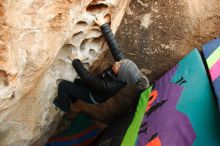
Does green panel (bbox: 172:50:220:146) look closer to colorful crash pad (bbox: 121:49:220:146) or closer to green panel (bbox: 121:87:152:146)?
colorful crash pad (bbox: 121:49:220:146)

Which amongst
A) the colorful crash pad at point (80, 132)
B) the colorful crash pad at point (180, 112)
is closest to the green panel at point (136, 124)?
the colorful crash pad at point (180, 112)

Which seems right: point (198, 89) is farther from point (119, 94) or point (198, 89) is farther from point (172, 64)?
point (119, 94)

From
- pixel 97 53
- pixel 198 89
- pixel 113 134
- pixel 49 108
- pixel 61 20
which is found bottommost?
pixel 113 134

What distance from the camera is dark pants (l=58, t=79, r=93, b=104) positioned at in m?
1.85

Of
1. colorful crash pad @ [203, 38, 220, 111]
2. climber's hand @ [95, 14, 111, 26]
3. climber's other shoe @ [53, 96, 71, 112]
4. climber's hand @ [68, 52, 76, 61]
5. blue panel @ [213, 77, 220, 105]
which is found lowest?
blue panel @ [213, 77, 220, 105]

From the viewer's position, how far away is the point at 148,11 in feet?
6.57

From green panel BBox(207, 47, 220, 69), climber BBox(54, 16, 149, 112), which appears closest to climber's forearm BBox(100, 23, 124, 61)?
climber BBox(54, 16, 149, 112)

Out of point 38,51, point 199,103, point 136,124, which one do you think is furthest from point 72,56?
point 199,103

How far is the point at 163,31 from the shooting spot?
2.01 meters

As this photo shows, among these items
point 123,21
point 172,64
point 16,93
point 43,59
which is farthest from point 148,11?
point 16,93

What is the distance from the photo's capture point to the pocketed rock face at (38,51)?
141cm

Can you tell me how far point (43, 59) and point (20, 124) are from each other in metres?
0.46

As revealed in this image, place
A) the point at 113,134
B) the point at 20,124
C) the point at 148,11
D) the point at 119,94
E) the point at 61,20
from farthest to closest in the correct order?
1. the point at 119,94
2. the point at 113,134
3. the point at 148,11
4. the point at 20,124
5. the point at 61,20

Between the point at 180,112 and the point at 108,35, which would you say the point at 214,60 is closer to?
the point at 180,112
